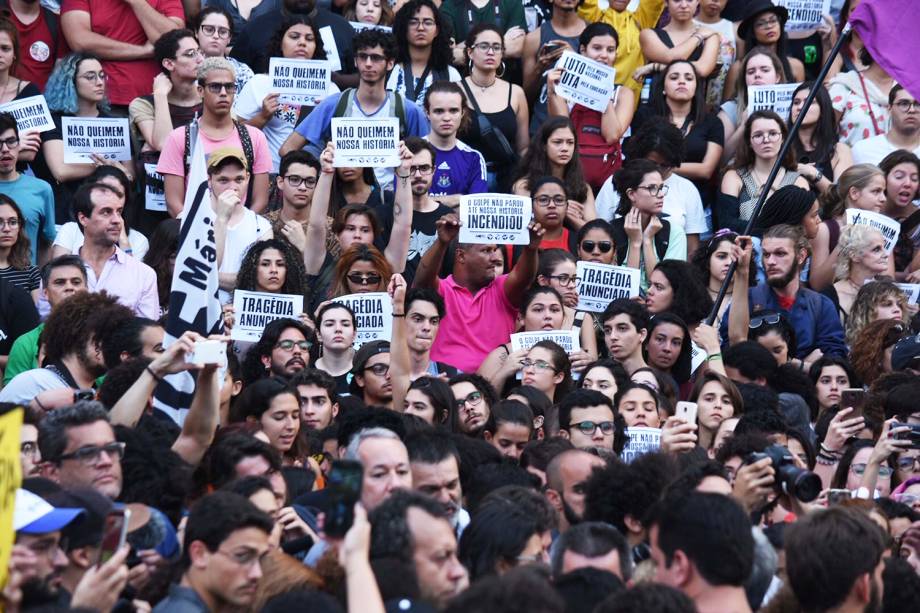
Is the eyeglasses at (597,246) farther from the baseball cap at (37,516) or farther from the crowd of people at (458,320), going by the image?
the baseball cap at (37,516)

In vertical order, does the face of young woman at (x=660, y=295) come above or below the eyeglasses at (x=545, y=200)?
below

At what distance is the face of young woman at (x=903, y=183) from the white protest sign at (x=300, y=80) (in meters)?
4.02

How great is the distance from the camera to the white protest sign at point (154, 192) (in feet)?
39.4

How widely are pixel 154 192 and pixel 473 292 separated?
7.57ft

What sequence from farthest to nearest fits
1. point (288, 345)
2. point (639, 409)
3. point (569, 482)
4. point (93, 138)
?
1. point (93, 138)
2. point (288, 345)
3. point (639, 409)
4. point (569, 482)

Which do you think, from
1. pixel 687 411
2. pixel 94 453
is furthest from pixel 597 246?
pixel 94 453

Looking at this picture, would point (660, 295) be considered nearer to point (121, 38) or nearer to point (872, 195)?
point (872, 195)

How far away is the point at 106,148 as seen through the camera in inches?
474

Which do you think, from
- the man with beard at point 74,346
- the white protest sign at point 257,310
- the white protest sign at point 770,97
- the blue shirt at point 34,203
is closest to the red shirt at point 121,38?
the blue shirt at point 34,203

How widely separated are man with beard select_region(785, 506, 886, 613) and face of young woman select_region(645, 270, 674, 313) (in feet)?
17.8

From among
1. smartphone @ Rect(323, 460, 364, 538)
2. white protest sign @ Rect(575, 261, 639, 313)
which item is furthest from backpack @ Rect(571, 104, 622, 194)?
smartphone @ Rect(323, 460, 364, 538)

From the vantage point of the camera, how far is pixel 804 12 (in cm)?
1493

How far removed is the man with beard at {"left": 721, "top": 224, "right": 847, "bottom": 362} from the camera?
11750 mm

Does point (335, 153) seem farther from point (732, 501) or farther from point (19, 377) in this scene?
point (732, 501)
